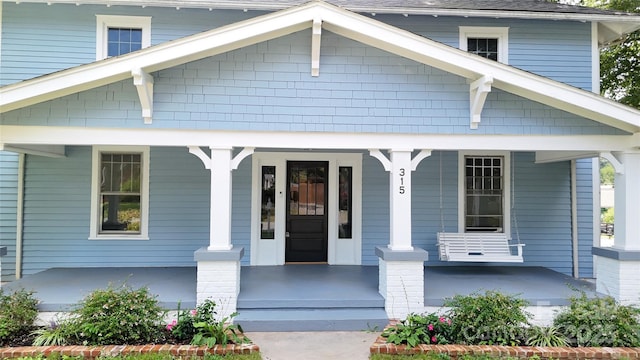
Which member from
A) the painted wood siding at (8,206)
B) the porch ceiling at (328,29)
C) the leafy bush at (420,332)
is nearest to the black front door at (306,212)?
the porch ceiling at (328,29)

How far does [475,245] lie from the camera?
7375mm

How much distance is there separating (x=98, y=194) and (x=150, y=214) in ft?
3.31

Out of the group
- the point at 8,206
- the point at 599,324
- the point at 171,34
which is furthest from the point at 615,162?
the point at 8,206

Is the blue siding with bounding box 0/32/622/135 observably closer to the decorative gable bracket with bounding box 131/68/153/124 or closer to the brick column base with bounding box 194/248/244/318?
the decorative gable bracket with bounding box 131/68/153/124

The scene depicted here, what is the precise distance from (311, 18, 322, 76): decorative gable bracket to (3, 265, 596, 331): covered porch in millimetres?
3180

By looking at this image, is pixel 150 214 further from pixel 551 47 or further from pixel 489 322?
pixel 551 47

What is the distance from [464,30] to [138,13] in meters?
6.22

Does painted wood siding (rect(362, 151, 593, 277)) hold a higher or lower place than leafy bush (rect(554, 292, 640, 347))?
higher

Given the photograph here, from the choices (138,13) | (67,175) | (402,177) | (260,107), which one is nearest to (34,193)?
(67,175)

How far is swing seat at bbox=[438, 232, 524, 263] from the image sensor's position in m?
7.04

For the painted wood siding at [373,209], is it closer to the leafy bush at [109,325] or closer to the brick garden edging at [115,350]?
the brick garden edging at [115,350]

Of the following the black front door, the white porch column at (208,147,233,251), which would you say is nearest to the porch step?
the white porch column at (208,147,233,251)

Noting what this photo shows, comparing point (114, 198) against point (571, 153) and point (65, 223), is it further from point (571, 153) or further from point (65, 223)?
point (571, 153)

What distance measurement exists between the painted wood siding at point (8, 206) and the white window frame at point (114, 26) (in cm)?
253
